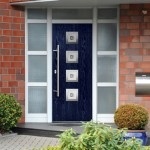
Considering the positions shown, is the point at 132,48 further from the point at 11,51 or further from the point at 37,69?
the point at 11,51

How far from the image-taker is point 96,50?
1113cm

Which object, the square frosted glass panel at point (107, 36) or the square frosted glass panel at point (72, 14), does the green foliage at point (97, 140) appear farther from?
the square frosted glass panel at point (72, 14)

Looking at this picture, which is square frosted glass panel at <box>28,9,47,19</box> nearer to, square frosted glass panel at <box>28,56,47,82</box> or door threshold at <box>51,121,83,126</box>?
square frosted glass panel at <box>28,56,47,82</box>

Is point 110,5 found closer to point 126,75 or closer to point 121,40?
point 121,40

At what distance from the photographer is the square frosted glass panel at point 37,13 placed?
11148mm

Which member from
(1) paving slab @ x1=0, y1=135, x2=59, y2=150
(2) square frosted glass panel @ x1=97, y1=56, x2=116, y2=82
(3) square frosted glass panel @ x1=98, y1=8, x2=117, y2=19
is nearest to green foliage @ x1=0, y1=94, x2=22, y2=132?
(1) paving slab @ x1=0, y1=135, x2=59, y2=150

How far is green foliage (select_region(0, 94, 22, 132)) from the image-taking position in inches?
388

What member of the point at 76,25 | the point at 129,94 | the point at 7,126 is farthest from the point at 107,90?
the point at 7,126

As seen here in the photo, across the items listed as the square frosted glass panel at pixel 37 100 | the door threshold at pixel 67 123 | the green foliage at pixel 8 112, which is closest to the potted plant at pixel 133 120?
the door threshold at pixel 67 123

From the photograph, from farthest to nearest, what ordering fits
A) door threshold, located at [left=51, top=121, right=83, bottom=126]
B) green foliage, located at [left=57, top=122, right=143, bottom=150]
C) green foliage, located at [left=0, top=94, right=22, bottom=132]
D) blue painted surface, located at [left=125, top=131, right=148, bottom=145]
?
door threshold, located at [left=51, top=121, right=83, bottom=126]
green foliage, located at [left=0, top=94, right=22, bottom=132]
blue painted surface, located at [left=125, top=131, right=148, bottom=145]
green foliage, located at [left=57, top=122, right=143, bottom=150]

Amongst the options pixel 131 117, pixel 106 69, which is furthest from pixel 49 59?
pixel 131 117

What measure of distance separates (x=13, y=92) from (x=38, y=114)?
2.67ft

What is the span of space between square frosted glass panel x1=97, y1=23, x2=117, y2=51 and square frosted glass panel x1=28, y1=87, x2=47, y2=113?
1.67m

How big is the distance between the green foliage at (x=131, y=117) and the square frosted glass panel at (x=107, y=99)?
1792 mm
